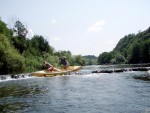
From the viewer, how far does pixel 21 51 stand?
275ft

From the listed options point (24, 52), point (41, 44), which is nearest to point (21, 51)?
point (24, 52)

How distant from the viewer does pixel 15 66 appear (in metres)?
59.4

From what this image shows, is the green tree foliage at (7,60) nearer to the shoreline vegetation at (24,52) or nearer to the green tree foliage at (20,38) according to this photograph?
the shoreline vegetation at (24,52)

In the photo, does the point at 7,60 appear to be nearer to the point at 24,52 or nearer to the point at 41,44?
the point at 24,52

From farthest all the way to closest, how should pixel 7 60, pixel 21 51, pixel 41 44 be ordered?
pixel 41 44
pixel 21 51
pixel 7 60

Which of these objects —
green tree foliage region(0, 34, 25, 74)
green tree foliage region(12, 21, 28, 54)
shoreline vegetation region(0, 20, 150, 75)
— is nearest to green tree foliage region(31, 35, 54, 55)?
shoreline vegetation region(0, 20, 150, 75)

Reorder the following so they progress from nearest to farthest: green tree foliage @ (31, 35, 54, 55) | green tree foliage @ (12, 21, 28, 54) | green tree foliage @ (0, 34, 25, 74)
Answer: green tree foliage @ (0, 34, 25, 74), green tree foliage @ (12, 21, 28, 54), green tree foliage @ (31, 35, 54, 55)

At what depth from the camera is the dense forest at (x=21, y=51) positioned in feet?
189

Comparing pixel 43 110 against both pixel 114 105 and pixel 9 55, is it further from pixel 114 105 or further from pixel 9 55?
pixel 9 55

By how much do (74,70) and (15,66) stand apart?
13663 mm

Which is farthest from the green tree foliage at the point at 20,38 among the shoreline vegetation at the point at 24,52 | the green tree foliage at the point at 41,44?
the green tree foliage at the point at 41,44

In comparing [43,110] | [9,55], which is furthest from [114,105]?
[9,55]

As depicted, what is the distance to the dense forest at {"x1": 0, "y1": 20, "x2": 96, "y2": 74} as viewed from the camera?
189 ft

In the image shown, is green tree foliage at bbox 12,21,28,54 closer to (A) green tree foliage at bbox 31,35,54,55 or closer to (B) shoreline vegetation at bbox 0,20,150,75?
(B) shoreline vegetation at bbox 0,20,150,75
